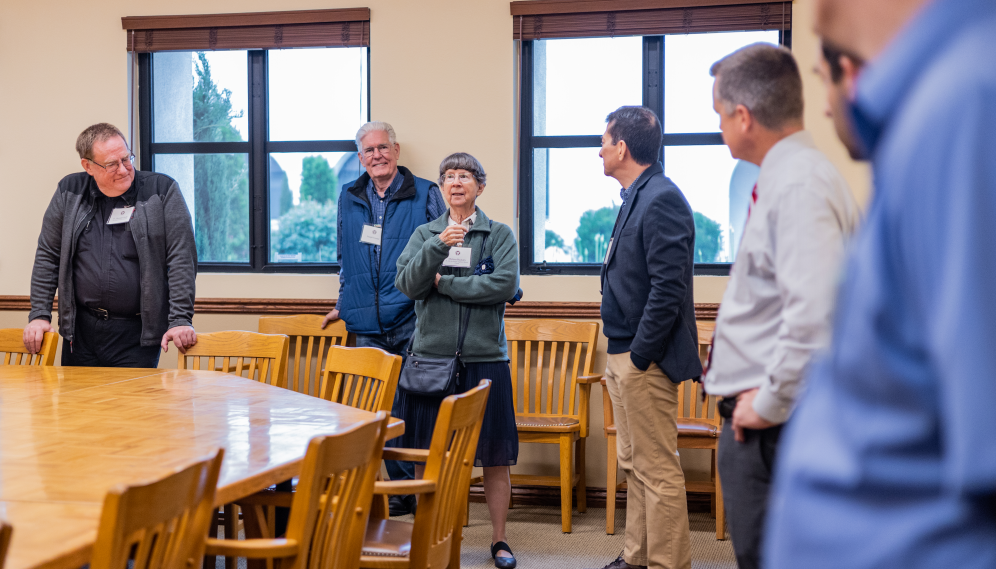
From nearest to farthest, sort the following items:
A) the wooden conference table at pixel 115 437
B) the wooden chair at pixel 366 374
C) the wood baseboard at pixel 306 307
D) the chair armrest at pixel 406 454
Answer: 1. the wooden conference table at pixel 115 437
2. the chair armrest at pixel 406 454
3. the wooden chair at pixel 366 374
4. the wood baseboard at pixel 306 307

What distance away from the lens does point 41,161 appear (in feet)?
15.5

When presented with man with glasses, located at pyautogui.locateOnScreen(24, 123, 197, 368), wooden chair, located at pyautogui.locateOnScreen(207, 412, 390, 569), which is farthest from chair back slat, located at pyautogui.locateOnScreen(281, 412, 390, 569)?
man with glasses, located at pyautogui.locateOnScreen(24, 123, 197, 368)

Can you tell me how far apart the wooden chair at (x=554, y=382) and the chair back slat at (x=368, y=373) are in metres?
1.24

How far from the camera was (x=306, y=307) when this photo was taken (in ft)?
14.8

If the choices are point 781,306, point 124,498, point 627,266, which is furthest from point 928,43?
point 627,266

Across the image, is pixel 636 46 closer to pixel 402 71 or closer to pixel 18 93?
pixel 402 71

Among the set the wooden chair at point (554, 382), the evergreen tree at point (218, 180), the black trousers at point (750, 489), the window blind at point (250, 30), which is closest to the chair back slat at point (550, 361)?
the wooden chair at point (554, 382)

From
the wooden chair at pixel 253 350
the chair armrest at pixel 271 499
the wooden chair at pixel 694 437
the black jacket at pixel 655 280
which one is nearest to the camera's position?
the chair armrest at pixel 271 499

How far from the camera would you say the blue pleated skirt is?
3160mm

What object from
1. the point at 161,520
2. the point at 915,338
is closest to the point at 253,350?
the point at 161,520

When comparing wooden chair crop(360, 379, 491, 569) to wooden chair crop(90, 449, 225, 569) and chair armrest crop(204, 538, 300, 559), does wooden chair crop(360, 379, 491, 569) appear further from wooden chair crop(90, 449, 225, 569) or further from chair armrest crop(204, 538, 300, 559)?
wooden chair crop(90, 449, 225, 569)

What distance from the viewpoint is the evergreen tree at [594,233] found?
14.5 feet

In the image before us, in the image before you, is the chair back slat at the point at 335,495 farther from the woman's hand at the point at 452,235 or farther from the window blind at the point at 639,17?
the window blind at the point at 639,17

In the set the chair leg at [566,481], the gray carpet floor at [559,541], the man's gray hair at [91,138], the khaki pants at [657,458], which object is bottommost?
the gray carpet floor at [559,541]
